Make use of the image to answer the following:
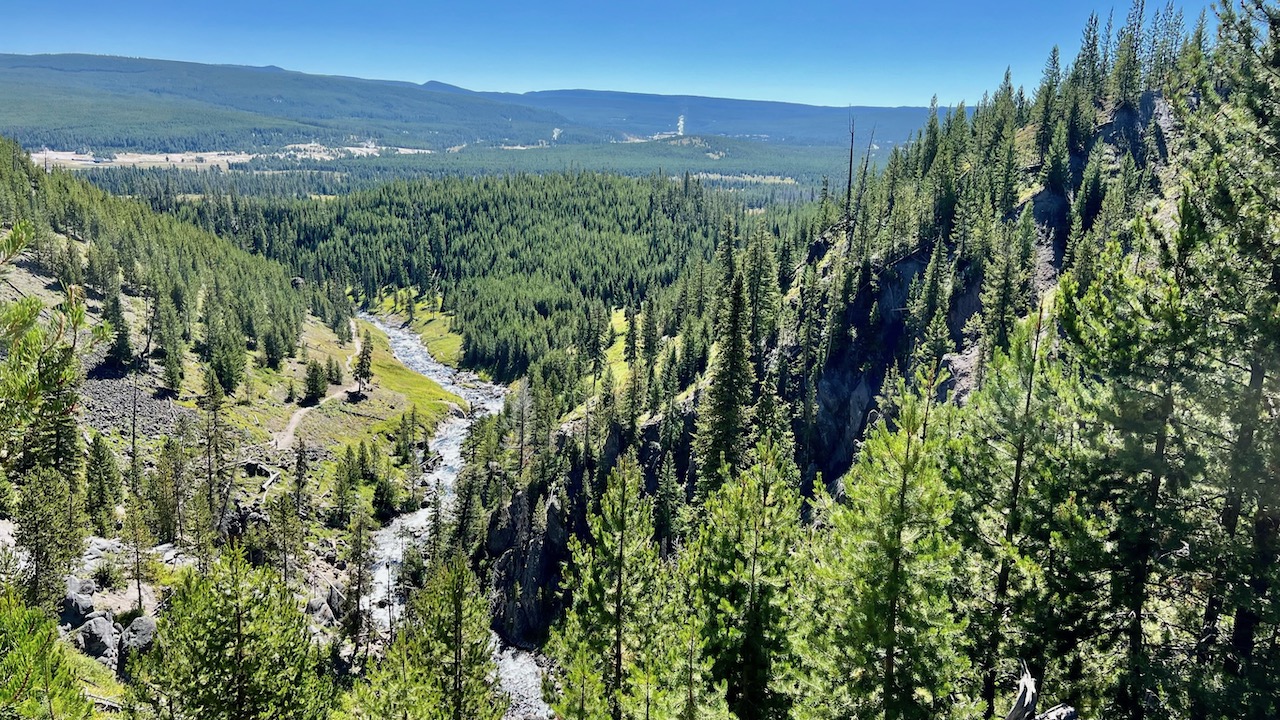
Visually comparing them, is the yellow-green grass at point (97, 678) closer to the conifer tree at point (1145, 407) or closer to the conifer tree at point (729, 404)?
the conifer tree at point (729, 404)

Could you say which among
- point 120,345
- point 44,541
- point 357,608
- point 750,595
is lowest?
point 357,608

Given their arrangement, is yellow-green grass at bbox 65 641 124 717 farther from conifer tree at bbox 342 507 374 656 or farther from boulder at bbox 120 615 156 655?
conifer tree at bbox 342 507 374 656

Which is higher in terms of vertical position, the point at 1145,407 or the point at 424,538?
the point at 1145,407

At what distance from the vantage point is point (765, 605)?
23.5 m

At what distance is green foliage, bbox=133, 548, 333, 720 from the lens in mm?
24344

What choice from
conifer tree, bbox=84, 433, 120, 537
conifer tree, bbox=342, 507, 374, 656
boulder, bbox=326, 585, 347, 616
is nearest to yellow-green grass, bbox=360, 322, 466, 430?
conifer tree, bbox=84, 433, 120, 537

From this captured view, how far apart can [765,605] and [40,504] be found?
172ft

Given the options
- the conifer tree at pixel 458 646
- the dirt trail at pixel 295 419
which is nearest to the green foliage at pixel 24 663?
the conifer tree at pixel 458 646

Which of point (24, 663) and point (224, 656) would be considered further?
point (224, 656)

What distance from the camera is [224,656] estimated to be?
81.5 feet

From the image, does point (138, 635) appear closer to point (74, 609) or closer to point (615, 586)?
point (74, 609)

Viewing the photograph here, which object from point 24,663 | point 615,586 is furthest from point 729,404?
point 24,663

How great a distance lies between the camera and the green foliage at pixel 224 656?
2434 cm

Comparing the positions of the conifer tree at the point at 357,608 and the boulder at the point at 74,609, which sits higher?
the boulder at the point at 74,609
